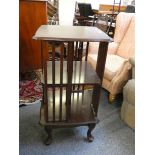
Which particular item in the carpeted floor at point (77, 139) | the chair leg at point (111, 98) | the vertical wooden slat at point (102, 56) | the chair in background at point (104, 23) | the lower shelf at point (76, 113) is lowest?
the carpeted floor at point (77, 139)

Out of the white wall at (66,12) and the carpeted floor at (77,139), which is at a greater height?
the white wall at (66,12)

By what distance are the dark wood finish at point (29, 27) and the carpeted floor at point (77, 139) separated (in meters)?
0.56

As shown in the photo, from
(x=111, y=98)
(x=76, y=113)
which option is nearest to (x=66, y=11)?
(x=111, y=98)

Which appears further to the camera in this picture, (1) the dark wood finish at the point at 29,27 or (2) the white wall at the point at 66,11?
(2) the white wall at the point at 66,11

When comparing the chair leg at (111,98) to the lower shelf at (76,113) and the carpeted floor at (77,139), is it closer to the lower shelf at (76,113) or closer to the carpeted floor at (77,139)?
the carpeted floor at (77,139)

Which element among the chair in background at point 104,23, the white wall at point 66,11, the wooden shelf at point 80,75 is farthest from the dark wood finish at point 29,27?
the white wall at point 66,11

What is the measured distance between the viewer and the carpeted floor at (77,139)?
1.49 metres

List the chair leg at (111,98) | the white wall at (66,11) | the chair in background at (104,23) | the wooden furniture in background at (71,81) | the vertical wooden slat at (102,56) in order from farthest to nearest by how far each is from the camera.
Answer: the white wall at (66,11), the chair in background at (104,23), the chair leg at (111,98), the vertical wooden slat at (102,56), the wooden furniture in background at (71,81)

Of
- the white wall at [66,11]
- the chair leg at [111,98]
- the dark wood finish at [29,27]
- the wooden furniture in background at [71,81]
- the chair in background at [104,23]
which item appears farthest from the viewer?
the white wall at [66,11]

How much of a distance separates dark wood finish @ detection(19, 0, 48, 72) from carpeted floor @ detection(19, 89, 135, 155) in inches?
21.9

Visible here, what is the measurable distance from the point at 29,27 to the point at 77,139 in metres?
1.21

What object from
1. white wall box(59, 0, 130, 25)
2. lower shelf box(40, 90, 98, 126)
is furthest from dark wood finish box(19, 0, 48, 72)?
white wall box(59, 0, 130, 25)
